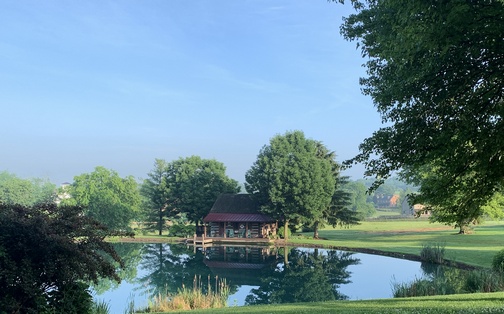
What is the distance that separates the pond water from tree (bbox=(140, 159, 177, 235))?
1230 cm

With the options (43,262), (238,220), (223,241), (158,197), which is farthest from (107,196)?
(43,262)

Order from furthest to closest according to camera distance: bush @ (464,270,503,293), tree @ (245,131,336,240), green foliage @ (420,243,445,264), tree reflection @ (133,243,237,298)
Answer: tree @ (245,131,336,240), green foliage @ (420,243,445,264), tree reflection @ (133,243,237,298), bush @ (464,270,503,293)

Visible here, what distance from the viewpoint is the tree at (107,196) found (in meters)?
47.3

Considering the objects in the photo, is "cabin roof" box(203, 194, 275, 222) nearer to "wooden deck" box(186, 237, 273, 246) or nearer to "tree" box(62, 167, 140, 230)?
"wooden deck" box(186, 237, 273, 246)

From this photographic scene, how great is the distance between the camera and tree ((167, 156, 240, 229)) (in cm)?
4834

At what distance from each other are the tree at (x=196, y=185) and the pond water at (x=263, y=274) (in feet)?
37.5

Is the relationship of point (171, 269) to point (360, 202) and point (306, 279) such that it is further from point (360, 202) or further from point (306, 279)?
point (360, 202)

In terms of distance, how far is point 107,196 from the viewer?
47.8 meters

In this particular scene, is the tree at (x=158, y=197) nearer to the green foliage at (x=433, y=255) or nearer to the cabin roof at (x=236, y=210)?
the cabin roof at (x=236, y=210)

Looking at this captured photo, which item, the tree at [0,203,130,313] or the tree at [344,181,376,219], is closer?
the tree at [0,203,130,313]

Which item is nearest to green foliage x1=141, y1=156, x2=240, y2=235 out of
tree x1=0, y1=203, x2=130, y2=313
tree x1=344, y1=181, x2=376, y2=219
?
tree x1=0, y1=203, x2=130, y2=313

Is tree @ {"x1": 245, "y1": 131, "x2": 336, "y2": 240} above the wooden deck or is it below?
above

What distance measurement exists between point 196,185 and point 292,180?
43.2ft

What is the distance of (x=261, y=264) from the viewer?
95.7 feet
